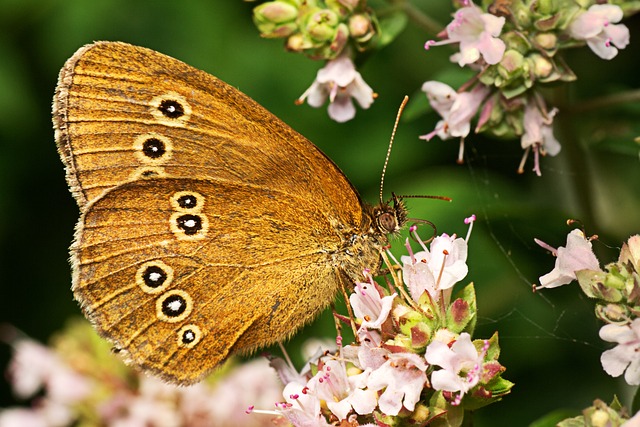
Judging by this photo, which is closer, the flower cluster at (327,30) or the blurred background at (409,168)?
the flower cluster at (327,30)

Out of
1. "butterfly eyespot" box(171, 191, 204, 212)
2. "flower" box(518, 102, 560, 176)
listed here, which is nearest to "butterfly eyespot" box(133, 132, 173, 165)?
"butterfly eyespot" box(171, 191, 204, 212)

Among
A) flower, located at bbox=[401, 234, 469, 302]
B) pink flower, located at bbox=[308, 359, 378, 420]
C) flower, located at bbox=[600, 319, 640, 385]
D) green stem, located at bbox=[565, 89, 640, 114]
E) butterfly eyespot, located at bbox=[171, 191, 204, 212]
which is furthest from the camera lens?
green stem, located at bbox=[565, 89, 640, 114]

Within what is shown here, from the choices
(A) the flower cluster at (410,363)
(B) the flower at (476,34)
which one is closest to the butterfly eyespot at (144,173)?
(A) the flower cluster at (410,363)

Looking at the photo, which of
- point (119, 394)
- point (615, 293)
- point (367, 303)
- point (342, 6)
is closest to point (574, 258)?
point (615, 293)

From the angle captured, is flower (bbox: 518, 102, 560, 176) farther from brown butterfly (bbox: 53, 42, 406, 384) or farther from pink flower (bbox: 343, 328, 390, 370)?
pink flower (bbox: 343, 328, 390, 370)

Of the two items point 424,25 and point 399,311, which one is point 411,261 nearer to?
point 399,311

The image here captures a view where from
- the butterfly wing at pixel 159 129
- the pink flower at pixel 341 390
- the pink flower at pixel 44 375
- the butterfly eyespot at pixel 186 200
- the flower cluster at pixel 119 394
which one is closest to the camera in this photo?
the pink flower at pixel 341 390

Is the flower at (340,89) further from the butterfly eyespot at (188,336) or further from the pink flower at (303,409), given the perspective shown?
the pink flower at (303,409)
